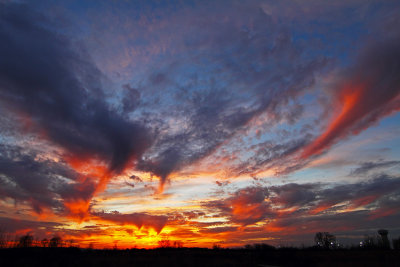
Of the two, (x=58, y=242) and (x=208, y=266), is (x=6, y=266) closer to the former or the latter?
(x=208, y=266)

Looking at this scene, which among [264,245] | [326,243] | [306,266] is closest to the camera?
[306,266]

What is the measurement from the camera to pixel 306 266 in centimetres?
5359

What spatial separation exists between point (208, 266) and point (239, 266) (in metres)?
5.61

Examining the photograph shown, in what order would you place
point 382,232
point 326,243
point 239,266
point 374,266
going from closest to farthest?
point 374,266 → point 239,266 → point 382,232 → point 326,243

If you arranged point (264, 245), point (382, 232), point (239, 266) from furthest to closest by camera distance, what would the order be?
point (264, 245)
point (382, 232)
point (239, 266)

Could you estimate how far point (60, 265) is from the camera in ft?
145

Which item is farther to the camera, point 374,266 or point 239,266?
point 239,266

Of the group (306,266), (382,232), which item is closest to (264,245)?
(382,232)

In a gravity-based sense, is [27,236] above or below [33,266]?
above

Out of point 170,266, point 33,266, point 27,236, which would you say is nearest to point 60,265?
point 33,266

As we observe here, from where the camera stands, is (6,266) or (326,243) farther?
(326,243)

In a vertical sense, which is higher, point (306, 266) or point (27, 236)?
point (27, 236)

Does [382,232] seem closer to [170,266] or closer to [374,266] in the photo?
[374,266]

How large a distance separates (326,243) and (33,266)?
188 m
